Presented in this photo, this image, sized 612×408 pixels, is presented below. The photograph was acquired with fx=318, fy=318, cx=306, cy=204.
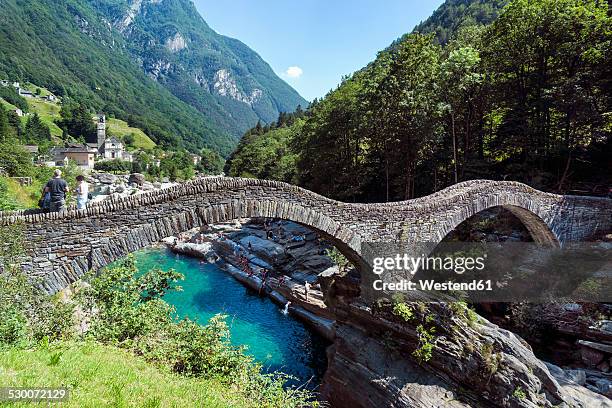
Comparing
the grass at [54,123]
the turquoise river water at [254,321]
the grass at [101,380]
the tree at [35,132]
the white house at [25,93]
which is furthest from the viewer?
the white house at [25,93]

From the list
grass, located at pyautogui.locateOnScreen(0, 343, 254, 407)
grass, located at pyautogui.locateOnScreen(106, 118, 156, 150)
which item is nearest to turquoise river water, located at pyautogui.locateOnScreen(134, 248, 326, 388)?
grass, located at pyautogui.locateOnScreen(0, 343, 254, 407)

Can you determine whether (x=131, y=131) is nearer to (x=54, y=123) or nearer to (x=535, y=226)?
(x=54, y=123)

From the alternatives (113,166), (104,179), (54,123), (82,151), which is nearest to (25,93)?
(54,123)

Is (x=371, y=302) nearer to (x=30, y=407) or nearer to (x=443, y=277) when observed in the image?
(x=443, y=277)

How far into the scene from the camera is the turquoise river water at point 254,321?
15.6 metres

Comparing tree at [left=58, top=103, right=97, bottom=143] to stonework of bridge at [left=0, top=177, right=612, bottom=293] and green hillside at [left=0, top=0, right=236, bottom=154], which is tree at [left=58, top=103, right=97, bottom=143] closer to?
green hillside at [left=0, top=0, right=236, bottom=154]

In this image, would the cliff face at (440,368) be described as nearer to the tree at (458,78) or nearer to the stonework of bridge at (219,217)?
the stonework of bridge at (219,217)

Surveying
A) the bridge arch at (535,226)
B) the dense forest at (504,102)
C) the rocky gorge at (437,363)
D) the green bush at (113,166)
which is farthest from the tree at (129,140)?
the bridge arch at (535,226)

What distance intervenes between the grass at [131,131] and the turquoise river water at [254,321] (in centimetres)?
11423

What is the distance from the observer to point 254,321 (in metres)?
19.6

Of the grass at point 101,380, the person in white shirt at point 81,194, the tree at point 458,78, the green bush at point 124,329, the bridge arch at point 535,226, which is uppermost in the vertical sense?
the tree at point 458,78

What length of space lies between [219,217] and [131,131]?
148 m

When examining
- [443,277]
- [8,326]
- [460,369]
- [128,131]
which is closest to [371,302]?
[460,369]

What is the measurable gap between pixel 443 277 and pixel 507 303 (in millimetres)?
2993
